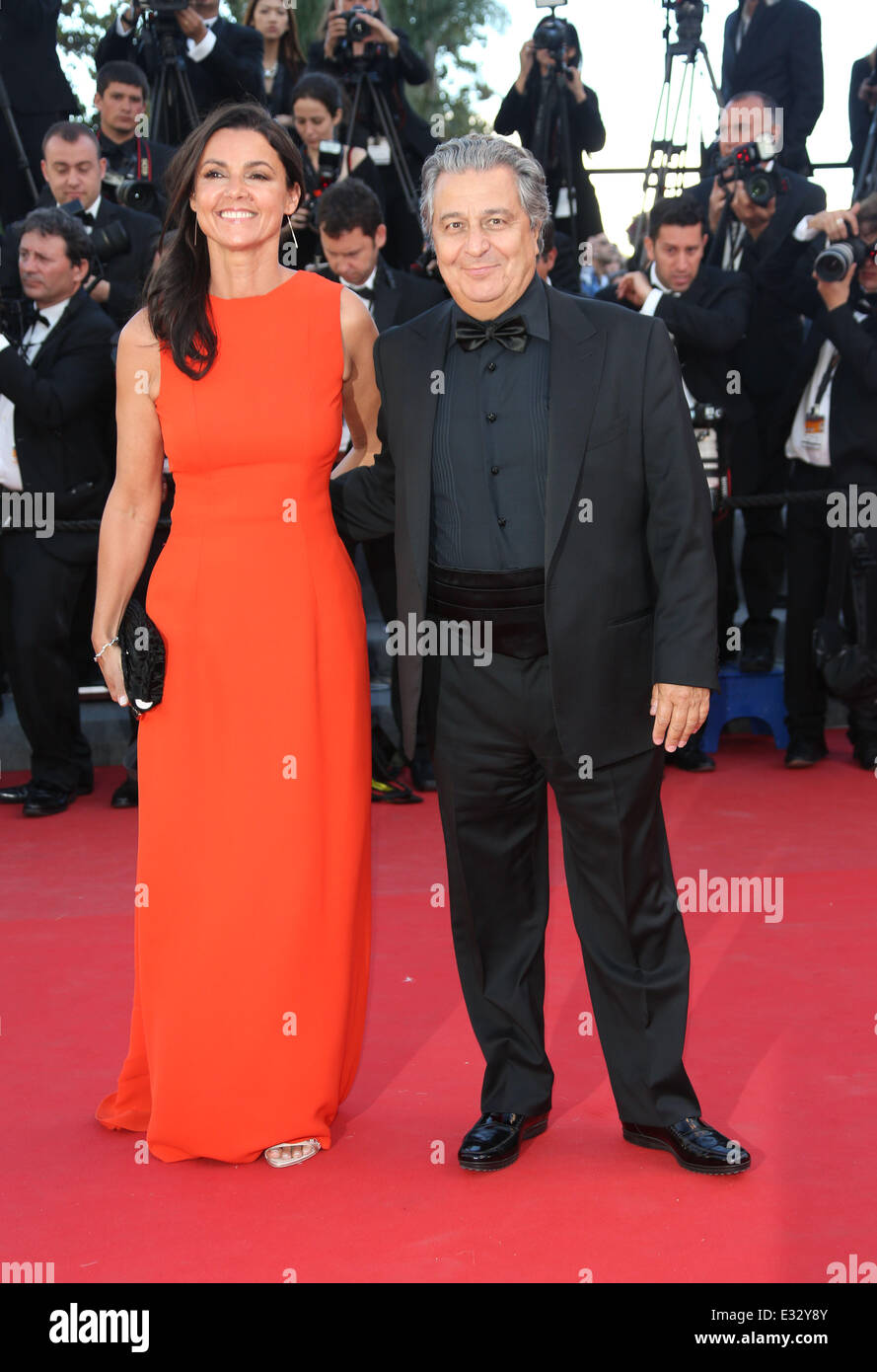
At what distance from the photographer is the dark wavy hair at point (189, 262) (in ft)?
9.13

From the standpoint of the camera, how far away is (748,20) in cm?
702

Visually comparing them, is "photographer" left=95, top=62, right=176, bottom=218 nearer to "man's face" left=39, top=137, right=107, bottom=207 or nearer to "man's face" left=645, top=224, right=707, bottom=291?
"man's face" left=39, top=137, right=107, bottom=207

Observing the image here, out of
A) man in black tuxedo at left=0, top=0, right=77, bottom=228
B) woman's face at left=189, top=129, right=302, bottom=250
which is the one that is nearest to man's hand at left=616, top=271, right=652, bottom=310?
man in black tuxedo at left=0, top=0, right=77, bottom=228

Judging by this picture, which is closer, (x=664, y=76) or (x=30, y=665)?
(x=30, y=665)

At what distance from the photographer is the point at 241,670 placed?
9.26 ft

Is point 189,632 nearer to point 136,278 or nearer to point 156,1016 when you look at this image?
point 156,1016

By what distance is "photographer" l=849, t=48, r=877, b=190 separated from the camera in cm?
709

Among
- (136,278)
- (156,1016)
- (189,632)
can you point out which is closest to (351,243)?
(136,278)

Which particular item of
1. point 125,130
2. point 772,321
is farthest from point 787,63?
point 125,130

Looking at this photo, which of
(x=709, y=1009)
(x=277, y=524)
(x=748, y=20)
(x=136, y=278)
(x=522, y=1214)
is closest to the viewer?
(x=522, y=1214)

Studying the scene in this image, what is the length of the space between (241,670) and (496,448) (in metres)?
0.62

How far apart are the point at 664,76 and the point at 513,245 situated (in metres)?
5.60

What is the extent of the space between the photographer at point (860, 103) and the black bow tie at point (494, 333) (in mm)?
4976

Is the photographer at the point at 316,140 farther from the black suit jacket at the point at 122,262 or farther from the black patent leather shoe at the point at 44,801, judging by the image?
the black patent leather shoe at the point at 44,801
